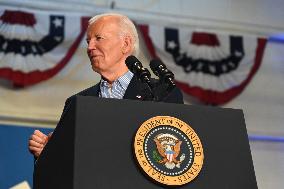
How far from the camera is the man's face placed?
190 cm

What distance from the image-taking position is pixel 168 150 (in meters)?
1.23

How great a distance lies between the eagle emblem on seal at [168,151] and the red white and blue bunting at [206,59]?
3987mm

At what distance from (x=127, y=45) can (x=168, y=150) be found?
87 cm

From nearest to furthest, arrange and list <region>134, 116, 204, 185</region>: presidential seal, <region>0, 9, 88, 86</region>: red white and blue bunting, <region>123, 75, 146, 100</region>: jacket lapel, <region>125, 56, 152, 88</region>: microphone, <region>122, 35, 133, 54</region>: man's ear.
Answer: <region>134, 116, 204, 185</region>: presidential seal
<region>125, 56, 152, 88</region>: microphone
<region>123, 75, 146, 100</region>: jacket lapel
<region>122, 35, 133, 54</region>: man's ear
<region>0, 9, 88, 86</region>: red white and blue bunting

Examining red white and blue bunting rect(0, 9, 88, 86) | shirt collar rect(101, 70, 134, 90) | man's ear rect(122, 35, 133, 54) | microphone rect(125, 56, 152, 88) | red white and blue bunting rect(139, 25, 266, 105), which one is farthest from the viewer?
red white and blue bunting rect(139, 25, 266, 105)

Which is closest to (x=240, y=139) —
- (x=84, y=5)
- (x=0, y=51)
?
(x=0, y=51)

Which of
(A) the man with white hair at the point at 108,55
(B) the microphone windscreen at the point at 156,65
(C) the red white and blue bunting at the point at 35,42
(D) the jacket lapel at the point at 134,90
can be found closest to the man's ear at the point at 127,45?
(A) the man with white hair at the point at 108,55

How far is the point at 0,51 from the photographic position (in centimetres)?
464

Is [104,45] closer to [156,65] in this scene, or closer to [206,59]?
[156,65]

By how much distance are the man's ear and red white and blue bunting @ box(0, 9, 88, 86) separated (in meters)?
2.86

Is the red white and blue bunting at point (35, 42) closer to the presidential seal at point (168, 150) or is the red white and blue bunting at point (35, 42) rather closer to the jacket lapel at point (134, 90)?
the jacket lapel at point (134, 90)

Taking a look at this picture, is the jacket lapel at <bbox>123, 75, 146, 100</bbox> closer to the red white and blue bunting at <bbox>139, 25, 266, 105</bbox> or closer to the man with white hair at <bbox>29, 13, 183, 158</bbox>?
the man with white hair at <bbox>29, 13, 183, 158</bbox>

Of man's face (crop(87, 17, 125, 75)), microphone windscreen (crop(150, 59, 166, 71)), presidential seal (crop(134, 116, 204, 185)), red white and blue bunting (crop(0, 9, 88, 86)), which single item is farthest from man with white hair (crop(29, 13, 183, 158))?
red white and blue bunting (crop(0, 9, 88, 86))

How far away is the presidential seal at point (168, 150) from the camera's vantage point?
121 centimetres
